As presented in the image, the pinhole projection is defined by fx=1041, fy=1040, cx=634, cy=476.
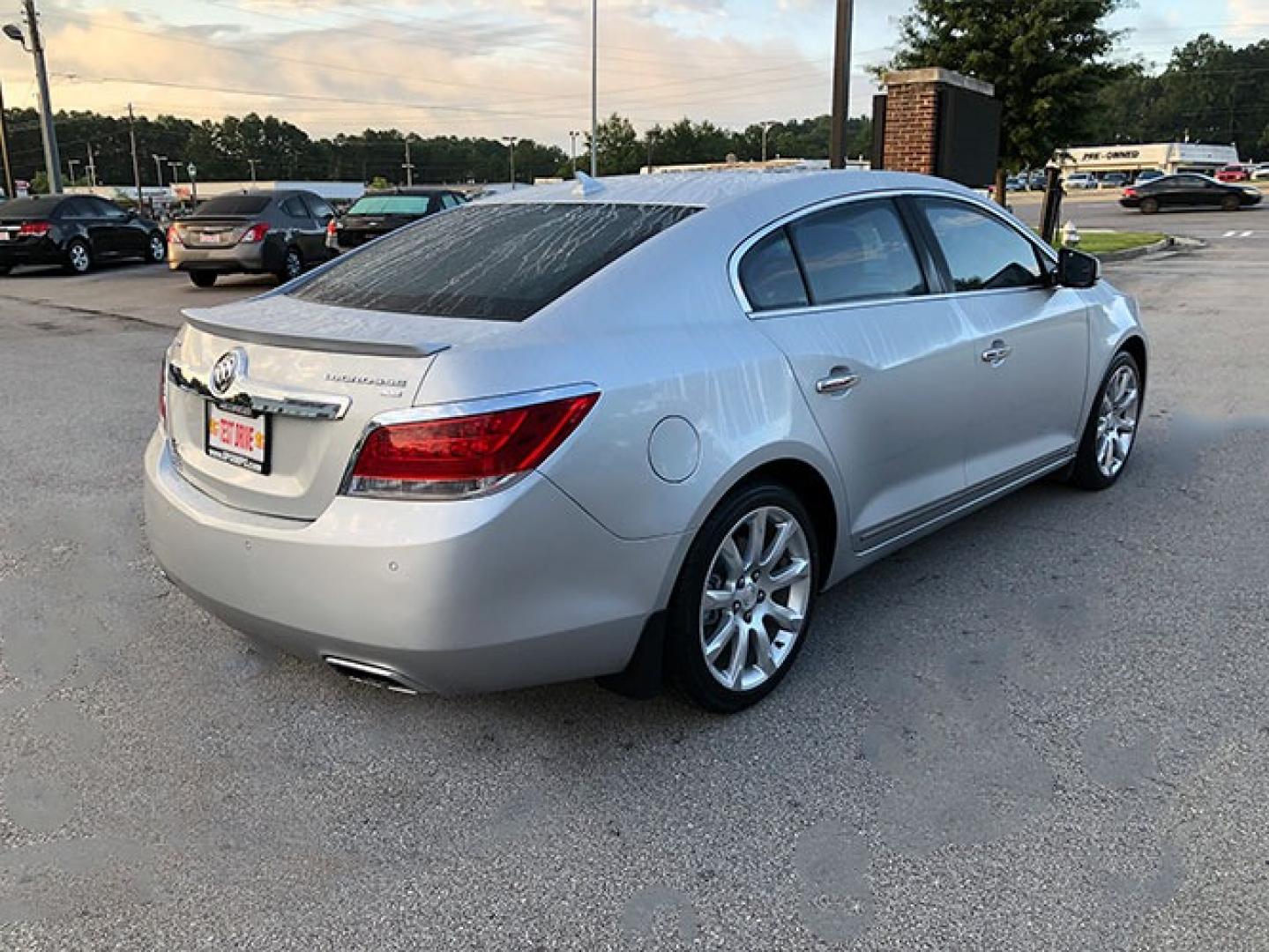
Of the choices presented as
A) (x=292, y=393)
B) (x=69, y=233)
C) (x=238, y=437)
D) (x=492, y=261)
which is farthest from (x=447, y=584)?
(x=69, y=233)

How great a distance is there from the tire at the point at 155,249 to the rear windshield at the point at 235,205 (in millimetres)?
5812

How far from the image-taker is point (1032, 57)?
19141mm

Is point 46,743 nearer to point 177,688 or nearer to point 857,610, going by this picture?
point 177,688

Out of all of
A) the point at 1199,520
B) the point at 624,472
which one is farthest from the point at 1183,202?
the point at 624,472

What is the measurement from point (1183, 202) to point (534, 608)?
4629cm

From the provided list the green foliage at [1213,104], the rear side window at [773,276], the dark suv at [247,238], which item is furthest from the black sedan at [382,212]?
the green foliage at [1213,104]

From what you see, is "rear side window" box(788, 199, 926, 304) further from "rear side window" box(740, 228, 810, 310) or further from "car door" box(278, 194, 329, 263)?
"car door" box(278, 194, 329, 263)

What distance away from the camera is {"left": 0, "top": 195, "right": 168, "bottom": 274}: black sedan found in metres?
18.7

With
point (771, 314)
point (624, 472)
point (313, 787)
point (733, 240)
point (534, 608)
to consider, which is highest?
point (733, 240)

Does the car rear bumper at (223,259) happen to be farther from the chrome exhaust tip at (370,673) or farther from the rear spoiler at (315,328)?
the chrome exhaust tip at (370,673)

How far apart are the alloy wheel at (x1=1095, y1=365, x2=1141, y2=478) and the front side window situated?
3.13 ft

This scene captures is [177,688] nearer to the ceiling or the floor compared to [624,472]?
nearer to the floor

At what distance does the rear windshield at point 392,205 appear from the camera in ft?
51.1

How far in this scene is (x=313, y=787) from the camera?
283 centimetres
